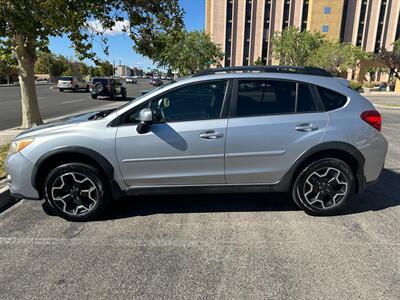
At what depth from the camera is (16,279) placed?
9.33 ft

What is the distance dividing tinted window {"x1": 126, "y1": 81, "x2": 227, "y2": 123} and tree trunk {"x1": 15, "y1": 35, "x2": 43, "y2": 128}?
6.85 m

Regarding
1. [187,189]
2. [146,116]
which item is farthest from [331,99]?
[146,116]

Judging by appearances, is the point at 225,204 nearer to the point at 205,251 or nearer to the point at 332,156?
the point at 205,251

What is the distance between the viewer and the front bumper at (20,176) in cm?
379

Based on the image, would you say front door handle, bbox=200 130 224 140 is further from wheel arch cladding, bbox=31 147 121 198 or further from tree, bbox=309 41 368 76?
tree, bbox=309 41 368 76

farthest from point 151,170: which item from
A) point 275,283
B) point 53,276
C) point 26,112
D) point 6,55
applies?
point 26,112

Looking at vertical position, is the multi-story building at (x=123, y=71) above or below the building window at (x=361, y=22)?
below

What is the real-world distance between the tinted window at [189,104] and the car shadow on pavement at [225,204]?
1.21 meters

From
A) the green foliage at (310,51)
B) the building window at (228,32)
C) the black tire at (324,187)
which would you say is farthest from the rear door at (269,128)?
the building window at (228,32)

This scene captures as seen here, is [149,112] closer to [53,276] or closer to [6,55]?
[53,276]

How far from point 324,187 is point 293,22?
72.4 meters

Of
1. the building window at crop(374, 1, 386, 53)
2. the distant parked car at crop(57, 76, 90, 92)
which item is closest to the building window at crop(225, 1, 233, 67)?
the building window at crop(374, 1, 386, 53)

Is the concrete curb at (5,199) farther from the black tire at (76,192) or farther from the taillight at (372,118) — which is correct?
the taillight at (372,118)

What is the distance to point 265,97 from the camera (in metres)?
3.89
